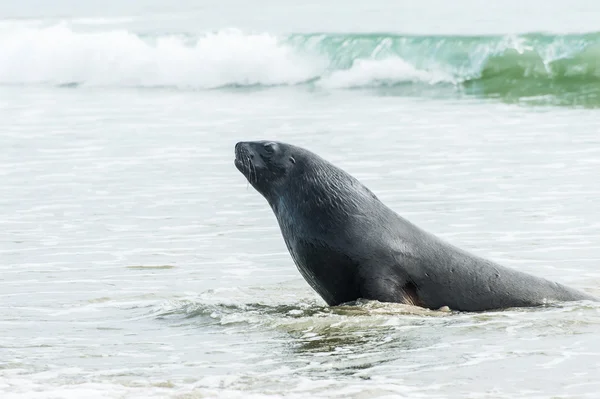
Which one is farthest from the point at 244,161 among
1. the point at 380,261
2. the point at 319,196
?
the point at 380,261

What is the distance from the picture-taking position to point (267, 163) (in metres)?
8.78

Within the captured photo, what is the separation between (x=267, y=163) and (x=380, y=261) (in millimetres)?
1339

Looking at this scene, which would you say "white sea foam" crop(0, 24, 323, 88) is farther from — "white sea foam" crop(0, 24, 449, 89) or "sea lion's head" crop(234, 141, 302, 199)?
"sea lion's head" crop(234, 141, 302, 199)

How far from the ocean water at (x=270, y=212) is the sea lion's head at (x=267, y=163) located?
0.88 meters

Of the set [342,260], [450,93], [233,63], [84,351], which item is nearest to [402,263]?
[342,260]

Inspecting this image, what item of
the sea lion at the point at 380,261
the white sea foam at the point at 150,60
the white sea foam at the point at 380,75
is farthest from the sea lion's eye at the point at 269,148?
the white sea foam at the point at 150,60

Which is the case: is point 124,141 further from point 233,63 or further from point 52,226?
point 233,63

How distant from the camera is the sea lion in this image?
793cm

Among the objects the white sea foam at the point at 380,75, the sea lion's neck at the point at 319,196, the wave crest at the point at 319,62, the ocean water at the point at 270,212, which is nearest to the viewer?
the ocean water at the point at 270,212

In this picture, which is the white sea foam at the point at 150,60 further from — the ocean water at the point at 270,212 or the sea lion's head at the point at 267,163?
the sea lion's head at the point at 267,163

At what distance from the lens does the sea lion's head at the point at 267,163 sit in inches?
341

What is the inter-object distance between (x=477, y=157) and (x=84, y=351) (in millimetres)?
9167

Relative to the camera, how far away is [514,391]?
19.4 feet

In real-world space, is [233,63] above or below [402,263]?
above
